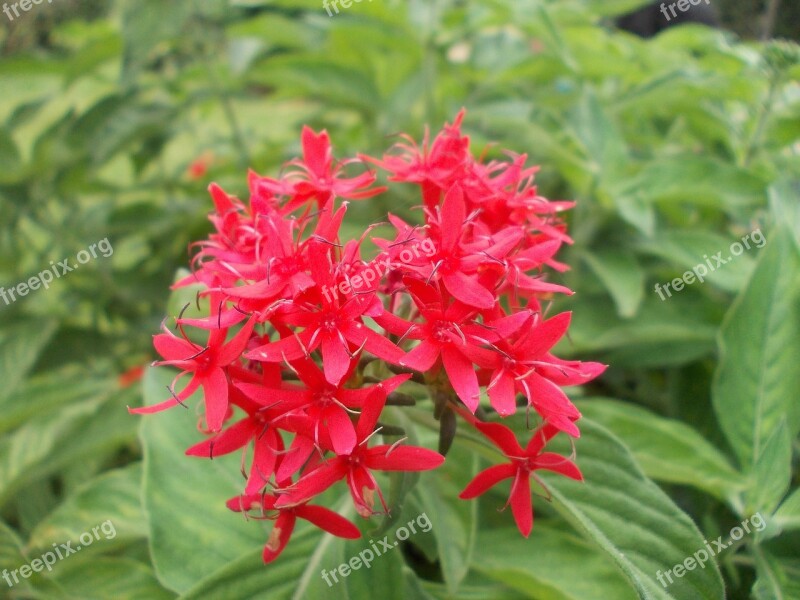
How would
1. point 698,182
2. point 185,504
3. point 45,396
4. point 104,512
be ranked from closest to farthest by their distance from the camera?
point 185,504 < point 104,512 < point 698,182 < point 45,396

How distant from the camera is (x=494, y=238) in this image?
0.61 m

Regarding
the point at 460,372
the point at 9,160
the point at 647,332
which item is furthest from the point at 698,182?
the point at 9,160

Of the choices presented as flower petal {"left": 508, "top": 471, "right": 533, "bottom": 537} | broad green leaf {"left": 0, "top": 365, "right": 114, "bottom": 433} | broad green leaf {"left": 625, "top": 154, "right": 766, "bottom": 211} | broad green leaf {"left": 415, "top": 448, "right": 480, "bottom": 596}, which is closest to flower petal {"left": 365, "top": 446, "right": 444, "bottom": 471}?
flower petal {"left": 508, "top": 471, "right": 533, "bottom": 537}

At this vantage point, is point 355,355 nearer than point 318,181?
Yes

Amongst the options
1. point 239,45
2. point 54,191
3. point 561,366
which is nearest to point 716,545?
point 561,366

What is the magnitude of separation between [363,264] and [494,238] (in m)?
0.13

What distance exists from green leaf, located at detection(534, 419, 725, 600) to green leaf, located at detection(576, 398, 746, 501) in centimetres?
14

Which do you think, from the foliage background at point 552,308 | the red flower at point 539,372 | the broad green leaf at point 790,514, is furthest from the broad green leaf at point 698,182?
the red flower at point 539,372

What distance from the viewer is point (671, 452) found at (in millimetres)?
850

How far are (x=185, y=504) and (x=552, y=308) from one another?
693mm

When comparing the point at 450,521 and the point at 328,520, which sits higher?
the point at 328,520

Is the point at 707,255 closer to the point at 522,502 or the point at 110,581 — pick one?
the point at 522,502

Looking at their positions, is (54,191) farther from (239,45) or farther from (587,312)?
(587,312)

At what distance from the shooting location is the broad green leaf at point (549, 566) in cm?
74
